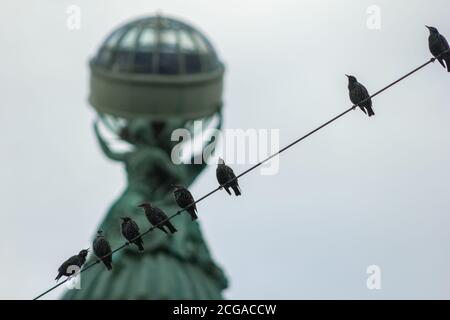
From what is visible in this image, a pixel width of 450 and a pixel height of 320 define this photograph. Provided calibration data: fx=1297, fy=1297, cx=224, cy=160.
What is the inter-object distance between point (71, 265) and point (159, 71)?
36380 millimetres

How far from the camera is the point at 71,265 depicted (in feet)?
76.5

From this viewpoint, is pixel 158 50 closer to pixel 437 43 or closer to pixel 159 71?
pixel 159 71

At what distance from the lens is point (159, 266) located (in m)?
50.4

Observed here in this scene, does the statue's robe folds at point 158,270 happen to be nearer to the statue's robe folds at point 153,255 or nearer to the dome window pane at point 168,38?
the statue's robe folds at point 153,255

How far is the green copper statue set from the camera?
4944cm

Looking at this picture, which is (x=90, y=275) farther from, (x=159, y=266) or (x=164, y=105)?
(x=164, y=105)

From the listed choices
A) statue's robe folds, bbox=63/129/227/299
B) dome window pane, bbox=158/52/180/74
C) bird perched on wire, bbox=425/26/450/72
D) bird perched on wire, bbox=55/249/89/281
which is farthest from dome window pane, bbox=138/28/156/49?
bird perched on wire, bbox=425/26/450/72

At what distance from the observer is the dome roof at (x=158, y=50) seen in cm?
5934

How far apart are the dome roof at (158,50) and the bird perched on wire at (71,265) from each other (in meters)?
35.7

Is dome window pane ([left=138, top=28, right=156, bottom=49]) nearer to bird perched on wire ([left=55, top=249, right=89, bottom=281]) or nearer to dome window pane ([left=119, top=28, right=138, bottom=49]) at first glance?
dome window pane ([left=119, top=28, right=138, bottom=49])

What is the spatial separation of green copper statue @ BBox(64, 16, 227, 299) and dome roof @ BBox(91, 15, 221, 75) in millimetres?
46

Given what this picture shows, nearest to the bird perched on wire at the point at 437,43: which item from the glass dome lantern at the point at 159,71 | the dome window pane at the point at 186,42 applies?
the glass dome lantern at the point at 159,71
